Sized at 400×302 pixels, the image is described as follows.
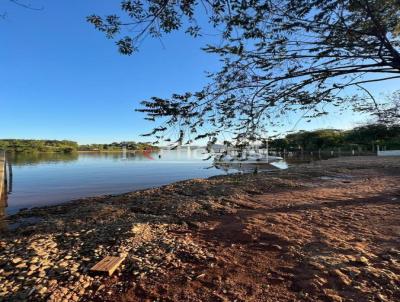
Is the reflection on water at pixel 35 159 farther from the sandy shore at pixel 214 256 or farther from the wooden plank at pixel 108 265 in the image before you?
A: the wooden plank at pixel 108 265

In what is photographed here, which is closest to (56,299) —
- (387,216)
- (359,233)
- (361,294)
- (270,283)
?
(270,283)

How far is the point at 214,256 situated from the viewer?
4.84 m

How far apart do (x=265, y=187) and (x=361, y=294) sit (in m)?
9.86

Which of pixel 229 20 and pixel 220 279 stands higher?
pixel 229 20

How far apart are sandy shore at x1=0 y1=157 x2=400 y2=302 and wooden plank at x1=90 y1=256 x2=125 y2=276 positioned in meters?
0.10

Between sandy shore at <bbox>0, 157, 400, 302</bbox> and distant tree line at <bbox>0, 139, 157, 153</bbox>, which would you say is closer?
sandy shore at <bbox>0, 157, 400, 302</bbox>

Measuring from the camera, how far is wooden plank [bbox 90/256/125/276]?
414 centimetres

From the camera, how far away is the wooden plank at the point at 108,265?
4.14 m

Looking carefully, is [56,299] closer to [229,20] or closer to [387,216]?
[229,20]

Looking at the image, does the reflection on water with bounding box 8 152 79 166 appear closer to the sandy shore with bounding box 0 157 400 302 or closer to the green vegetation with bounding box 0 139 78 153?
the green vegetation with bounding box 0 139 78 153

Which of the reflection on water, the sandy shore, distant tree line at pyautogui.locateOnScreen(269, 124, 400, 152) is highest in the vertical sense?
distant tree line at pyautogui.locateOnScreen(269, 124, 400, 152)

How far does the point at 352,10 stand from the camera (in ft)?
17.6

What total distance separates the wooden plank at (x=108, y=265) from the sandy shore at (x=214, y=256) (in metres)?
0.10

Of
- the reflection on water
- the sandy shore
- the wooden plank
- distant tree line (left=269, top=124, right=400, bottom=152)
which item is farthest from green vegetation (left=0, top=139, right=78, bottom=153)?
the wooden plank
